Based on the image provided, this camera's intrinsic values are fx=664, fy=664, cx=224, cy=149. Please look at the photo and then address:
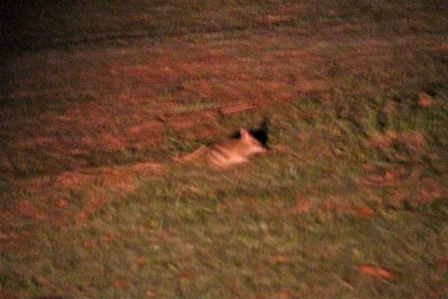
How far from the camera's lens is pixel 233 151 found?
404 centimetres

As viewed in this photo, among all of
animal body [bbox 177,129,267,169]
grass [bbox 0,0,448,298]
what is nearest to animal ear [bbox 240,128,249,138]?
animal body [bbox 177,129,267,169]

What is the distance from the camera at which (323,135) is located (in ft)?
13.6

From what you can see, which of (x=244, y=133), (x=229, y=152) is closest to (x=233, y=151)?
(x=229, y=152)

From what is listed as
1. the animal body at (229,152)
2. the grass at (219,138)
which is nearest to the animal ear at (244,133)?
the animal body at (229,152)

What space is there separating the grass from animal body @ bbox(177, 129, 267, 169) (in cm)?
6

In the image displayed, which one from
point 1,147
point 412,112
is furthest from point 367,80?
point 1,147

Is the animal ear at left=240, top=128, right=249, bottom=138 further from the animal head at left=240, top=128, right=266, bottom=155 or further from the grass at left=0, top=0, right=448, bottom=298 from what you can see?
the grass at left=0, top=0, right=448, bottom=298

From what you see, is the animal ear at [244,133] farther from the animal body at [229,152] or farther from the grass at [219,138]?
the grass at [219,138]

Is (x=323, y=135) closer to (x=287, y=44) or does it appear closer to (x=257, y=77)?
(x=257, y=77)

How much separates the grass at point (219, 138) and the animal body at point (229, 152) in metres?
0.06

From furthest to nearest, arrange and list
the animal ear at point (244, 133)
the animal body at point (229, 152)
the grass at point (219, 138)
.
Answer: the animal ear at point (244, 133), the animal body at point (229, 152), the grass at point (219, 138)

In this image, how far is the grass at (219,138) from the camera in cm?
343

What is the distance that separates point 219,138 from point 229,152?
177 mm

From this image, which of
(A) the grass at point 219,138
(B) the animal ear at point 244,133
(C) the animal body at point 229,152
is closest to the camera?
(A) the grass at point 219,138
